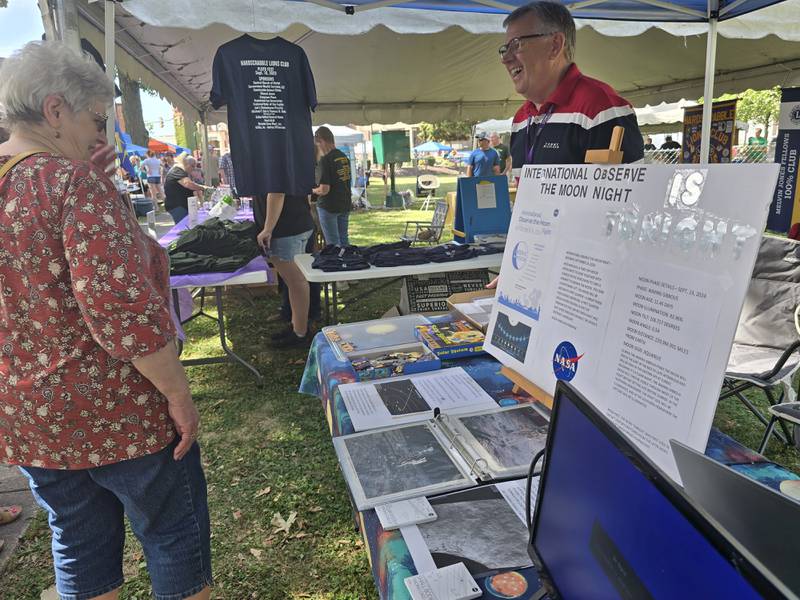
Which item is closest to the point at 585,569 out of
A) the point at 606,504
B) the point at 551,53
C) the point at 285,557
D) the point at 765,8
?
the point at 606,504

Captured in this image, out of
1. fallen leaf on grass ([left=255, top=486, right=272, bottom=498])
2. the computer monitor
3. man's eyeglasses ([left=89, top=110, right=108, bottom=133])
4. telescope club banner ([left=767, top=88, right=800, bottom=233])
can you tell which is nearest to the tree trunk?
fallen leaf on grass ([left=255, top=486, right=272, bottom=498])

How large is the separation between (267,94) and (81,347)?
2.93m

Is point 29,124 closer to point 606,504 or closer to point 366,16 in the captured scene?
point 606,504

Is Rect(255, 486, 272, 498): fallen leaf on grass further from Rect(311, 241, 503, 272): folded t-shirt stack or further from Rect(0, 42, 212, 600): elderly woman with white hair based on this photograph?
Rect(311, 241, 503, 272): folded t-shirt stack

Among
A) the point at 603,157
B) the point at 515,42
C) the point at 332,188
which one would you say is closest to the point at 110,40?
the point at 515,42

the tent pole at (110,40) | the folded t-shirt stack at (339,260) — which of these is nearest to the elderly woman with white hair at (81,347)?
the tent pole at (110,40)

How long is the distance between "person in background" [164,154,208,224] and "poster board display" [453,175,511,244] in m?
4.13

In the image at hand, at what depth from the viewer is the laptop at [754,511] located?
48cm

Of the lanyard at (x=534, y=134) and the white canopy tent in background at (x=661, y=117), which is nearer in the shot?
the lanyard at (x=534, y=134)

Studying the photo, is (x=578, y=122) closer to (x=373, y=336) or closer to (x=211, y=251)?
(x=373, y=336)

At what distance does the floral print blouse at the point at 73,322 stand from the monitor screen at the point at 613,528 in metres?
0.86

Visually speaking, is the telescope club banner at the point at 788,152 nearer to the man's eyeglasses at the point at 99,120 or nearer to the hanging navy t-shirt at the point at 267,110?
the hanging navy t-shirt at the point at 267,110

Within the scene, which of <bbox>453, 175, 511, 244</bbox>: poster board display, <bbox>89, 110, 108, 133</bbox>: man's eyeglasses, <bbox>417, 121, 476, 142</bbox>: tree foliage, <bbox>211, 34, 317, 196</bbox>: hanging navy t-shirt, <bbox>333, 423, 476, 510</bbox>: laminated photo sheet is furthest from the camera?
<bbox>417, 121, 476, 142</bbox>: tree foliage

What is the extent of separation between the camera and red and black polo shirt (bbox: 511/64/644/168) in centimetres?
193
